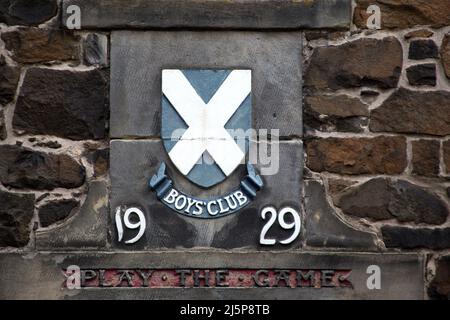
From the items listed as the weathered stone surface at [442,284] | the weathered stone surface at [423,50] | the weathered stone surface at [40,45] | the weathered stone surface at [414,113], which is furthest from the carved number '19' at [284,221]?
the weathered stone surface at [40,45]

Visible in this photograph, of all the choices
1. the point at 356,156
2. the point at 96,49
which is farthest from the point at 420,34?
the point at 96,49

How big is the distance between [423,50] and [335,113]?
0.51m

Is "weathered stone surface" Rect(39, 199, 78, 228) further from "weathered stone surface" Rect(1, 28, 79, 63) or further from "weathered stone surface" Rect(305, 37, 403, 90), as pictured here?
"weathered stone surface" Rect(305, 37, 403, 90)

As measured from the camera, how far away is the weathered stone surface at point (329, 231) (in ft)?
18.7

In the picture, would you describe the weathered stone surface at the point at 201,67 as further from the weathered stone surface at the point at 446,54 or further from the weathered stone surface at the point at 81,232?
the weathered stone surface at the point at 446,54

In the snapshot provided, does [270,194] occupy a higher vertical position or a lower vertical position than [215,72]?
lower

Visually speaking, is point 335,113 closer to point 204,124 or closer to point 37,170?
point 204,124

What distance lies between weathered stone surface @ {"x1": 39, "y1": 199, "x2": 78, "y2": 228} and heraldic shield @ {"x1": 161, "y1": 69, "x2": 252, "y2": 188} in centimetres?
52

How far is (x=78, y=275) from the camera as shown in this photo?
5648mm

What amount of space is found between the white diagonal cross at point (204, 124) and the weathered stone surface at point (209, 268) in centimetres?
42

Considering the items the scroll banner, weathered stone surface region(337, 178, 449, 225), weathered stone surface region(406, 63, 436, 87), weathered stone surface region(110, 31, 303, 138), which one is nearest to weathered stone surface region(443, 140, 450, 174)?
weathered stone surface region(337, 178, 449, 225)

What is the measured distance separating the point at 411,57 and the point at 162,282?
157cm

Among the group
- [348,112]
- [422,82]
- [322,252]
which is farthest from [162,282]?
[422,82]

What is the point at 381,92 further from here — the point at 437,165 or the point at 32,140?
the point at 32,140
